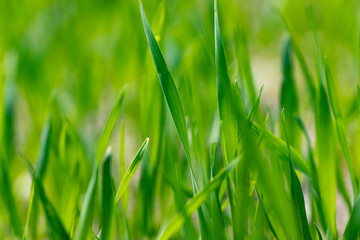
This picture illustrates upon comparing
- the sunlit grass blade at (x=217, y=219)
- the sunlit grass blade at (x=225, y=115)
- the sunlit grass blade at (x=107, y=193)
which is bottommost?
the sunlit grass blade at (x=217, y=219)

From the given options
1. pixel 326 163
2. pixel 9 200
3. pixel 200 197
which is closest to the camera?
pixel 200 197

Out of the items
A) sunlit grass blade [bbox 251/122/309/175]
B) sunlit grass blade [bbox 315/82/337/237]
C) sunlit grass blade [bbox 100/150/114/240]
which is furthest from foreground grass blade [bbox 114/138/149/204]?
sunlit grass blade [bbox 315/82/337/237]

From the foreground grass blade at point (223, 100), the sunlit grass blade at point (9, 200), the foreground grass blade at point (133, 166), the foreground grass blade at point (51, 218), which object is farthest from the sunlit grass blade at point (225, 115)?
the sunlit grass blade at point (9, 200)

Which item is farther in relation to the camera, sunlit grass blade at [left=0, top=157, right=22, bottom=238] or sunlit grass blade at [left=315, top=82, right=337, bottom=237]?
sunlit grass blade at [left=0, top=157, right=22, bottom=238]

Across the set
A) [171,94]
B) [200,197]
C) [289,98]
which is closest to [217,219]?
[200,197]

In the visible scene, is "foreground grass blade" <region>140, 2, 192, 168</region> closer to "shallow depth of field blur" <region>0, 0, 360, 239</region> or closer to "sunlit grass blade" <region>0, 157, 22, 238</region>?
"shallow depth of field blur" <region>0, 0, 360, 239</region>

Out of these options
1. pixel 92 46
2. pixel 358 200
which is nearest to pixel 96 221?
pixel 358 200

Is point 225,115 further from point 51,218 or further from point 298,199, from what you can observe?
point 51,218

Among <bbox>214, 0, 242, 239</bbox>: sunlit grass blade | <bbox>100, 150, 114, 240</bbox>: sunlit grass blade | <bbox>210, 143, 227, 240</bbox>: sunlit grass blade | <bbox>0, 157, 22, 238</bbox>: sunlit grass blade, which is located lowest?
<bbox>0, 157, 22, 238</bbox>: sunlit grass blade

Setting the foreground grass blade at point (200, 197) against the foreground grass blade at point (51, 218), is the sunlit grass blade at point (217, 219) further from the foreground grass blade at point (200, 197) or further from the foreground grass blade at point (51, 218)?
the foreground grass blade at point (51, 218)
